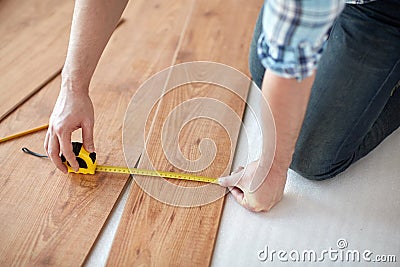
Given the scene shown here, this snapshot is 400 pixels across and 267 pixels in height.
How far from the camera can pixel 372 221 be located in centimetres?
189

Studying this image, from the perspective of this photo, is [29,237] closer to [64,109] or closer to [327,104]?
[64,109]

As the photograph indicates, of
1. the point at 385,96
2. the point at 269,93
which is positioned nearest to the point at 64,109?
the point at 269,93

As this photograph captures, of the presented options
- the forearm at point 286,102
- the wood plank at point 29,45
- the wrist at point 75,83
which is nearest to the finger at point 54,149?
the wrist at point 75,83

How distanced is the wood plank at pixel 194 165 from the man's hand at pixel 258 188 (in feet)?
0.21

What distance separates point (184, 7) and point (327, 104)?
1.18 metres

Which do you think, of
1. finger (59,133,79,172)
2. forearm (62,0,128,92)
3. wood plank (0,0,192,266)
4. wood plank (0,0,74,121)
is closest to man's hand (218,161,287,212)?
wood plank (0,0,192,266)

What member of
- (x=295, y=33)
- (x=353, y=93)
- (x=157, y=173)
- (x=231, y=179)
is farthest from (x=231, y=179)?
(x=295, y=33)

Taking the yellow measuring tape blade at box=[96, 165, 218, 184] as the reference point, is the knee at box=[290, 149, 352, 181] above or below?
above

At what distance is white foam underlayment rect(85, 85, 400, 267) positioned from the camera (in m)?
1.77

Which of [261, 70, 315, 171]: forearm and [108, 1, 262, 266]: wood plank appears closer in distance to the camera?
[261, 70, 315, 171]: forearm

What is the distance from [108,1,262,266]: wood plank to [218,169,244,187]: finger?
0.10 feet

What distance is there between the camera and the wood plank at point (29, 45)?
2287 mm

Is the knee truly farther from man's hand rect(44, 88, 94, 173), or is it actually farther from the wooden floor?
man's hand rect(44, 88, 94, 173)

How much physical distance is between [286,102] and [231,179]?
62 centimetres
